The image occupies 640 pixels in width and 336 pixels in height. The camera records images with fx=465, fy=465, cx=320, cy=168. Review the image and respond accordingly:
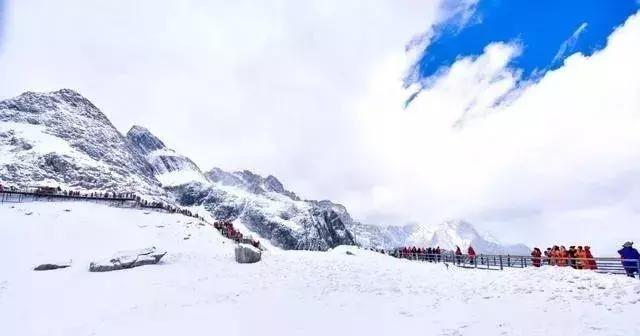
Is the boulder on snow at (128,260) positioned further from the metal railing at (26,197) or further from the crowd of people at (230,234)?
the metal railing at (26,197)

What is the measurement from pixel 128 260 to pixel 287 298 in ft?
44.9

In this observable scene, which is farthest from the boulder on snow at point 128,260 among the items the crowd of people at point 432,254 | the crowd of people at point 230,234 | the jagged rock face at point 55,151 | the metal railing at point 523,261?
the jagged rock face at point 55,151

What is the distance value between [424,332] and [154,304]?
12986 millimetres

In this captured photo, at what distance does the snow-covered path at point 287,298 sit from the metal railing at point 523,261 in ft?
9.50

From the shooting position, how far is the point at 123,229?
150 feet

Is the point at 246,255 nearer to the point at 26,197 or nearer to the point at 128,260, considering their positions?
the point at 128,260

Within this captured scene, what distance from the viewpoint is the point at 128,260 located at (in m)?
31.5

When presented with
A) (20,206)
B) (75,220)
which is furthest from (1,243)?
(20,206)

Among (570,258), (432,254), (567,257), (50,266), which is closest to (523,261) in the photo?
(567,257)

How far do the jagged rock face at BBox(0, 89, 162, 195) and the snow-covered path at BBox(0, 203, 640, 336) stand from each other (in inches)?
4302

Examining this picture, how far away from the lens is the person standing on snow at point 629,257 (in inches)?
973

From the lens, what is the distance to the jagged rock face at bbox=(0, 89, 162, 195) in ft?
443

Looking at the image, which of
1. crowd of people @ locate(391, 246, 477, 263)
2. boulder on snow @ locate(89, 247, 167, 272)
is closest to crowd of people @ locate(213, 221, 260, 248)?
crowd of people @ locate(391, 246, 477, 263)

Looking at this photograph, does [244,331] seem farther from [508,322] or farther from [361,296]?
[508,322]
